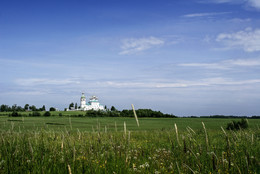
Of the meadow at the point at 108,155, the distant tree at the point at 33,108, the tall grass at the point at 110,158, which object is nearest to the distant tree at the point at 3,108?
the distant tree at the point at 33,108

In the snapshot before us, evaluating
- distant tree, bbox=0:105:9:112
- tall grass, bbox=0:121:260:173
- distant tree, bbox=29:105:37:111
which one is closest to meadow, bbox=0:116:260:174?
tall grass, bbox=0:121:260:173

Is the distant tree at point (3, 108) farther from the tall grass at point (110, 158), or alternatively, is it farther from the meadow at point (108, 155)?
the tall grass at point (110, 158)

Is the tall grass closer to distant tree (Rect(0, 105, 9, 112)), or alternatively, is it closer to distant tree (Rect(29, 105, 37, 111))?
distant tree (Rect(29, 105, 37, 111))

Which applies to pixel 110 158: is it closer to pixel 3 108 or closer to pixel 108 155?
pixel 108 155

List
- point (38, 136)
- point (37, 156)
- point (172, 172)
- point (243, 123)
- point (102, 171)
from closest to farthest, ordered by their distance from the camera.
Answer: point (102, 171), point (172, 172), point (37, 156), point (38, 136), point (243, 123)

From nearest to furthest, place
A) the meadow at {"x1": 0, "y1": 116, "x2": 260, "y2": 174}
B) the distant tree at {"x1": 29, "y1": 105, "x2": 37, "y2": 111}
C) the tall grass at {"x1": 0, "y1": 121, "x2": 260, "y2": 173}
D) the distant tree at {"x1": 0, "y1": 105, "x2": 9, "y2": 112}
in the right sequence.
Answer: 1. the tall grass at {"x1": 0, "y1": 121, "x2": 260, "y2": 173}
2. the meadow at {"x1": 0, "y1": 116, "x2": 260, "y2": 174}
3. the distant tree at {"x1": 29, "y1": 105, "x2": 37, "y2": 111}
4. the distant tree at {"x1": 0, "y1": 105, "x2": 9, "y2": 112}

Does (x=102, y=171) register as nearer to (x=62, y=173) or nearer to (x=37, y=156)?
(x=62, y=173)

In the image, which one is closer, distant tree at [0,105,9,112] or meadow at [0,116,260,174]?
meadow at [0,116,260,174]

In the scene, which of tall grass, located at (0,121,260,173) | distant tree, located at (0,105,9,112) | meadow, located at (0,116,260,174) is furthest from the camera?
distant tree, located at (0,105,9,112)

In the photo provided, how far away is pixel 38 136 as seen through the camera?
299 inches

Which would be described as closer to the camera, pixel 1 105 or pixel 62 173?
pixel 62 173

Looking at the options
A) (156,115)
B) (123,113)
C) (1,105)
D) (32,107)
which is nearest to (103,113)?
(123,113)

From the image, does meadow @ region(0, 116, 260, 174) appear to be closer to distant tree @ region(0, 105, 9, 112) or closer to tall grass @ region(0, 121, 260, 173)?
tall grass @ region(0, 121, 260, 173)

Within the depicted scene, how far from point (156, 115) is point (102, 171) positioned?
70.6 meters
